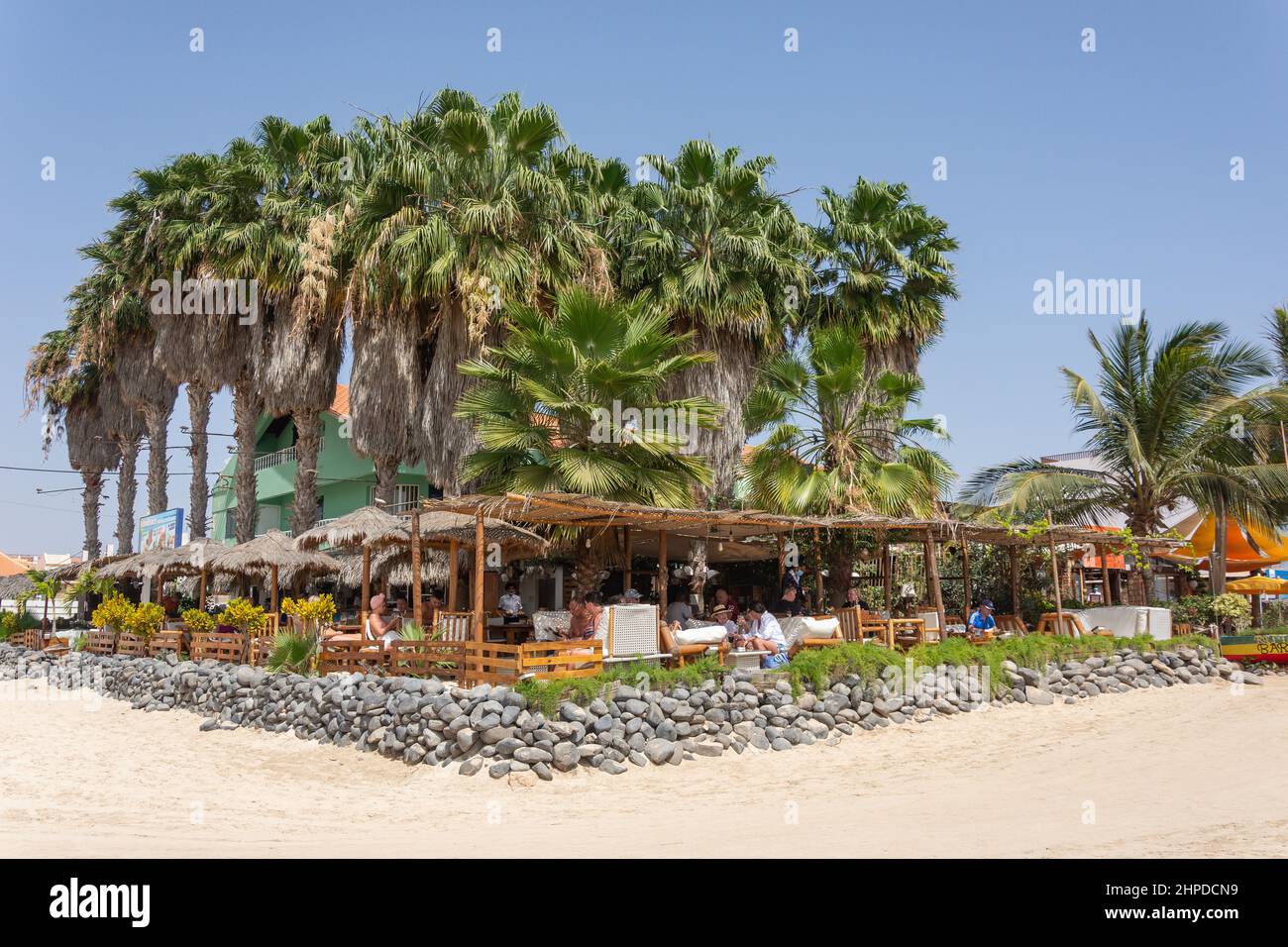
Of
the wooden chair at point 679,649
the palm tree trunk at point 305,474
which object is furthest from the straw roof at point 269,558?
the wooden chair at point 679,649

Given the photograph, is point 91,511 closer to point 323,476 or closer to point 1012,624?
point 323,476

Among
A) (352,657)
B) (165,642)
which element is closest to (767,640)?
(352,657)

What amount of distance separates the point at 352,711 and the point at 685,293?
443 inches

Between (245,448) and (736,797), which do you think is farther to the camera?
(245,448)

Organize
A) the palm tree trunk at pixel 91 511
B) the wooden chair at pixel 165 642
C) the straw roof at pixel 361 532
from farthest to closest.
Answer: the palm tree trunk at pixel 91 511, the wooden chair at pixel 165 642, the straw roof at pixel 361 532

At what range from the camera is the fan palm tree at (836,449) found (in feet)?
57.4

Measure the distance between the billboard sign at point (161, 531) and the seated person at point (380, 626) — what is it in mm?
10140

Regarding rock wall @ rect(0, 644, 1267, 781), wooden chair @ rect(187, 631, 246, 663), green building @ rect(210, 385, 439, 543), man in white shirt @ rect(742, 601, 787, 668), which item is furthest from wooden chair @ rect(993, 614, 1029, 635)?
green building @ rect(210, 385, 439, 543)

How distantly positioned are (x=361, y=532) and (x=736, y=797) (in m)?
8.67

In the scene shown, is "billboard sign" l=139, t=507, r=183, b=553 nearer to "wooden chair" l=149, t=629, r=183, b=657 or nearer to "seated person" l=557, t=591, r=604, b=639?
"wooden chair" l=149, t=629, r=183, b=657

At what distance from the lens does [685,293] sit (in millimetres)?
20062

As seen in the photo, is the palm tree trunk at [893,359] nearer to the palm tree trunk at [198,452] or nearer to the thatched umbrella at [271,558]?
the thatched umbrella at [271,558]

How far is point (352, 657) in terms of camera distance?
13.8 metres
